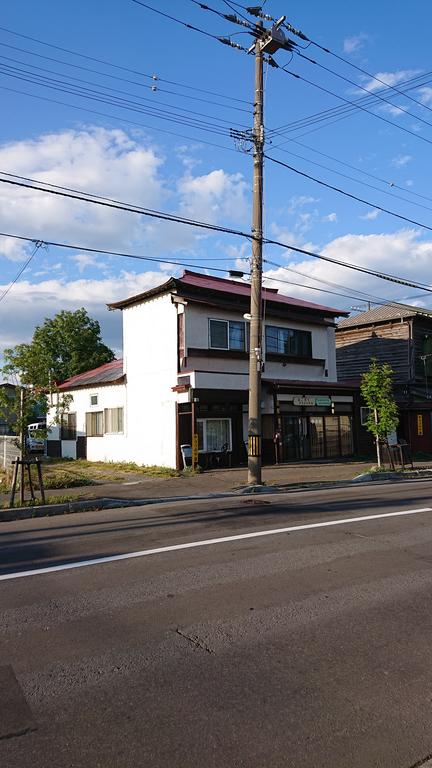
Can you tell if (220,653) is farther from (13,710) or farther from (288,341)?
(288,341)

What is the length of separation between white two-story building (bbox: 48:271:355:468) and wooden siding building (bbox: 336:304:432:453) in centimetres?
400

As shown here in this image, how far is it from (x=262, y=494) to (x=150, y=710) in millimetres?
12199

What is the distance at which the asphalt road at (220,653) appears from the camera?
10.9 feet

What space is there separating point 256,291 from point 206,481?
613 cm

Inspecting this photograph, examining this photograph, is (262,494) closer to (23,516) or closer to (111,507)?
(111,507)

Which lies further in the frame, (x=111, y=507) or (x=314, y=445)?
(x=314, y=445)

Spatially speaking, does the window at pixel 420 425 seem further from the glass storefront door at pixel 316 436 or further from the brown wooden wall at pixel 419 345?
the glass storefront door at pixel 316 436

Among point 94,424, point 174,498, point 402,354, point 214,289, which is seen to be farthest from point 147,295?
Result: point 402,354

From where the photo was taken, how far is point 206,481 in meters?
18.3

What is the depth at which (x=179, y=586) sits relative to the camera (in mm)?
6344

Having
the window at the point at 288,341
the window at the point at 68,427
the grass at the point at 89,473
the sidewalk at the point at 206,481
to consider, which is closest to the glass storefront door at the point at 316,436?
the sidewalk at the point at 206,481

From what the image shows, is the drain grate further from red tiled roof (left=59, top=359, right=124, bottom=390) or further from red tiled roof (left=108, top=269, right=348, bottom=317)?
red tiled roof (left=59, top=359, right=124, bottom=390)

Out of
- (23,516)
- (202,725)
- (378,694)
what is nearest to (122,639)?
(202,725)

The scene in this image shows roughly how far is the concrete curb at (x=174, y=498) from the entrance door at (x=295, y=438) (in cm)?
577
